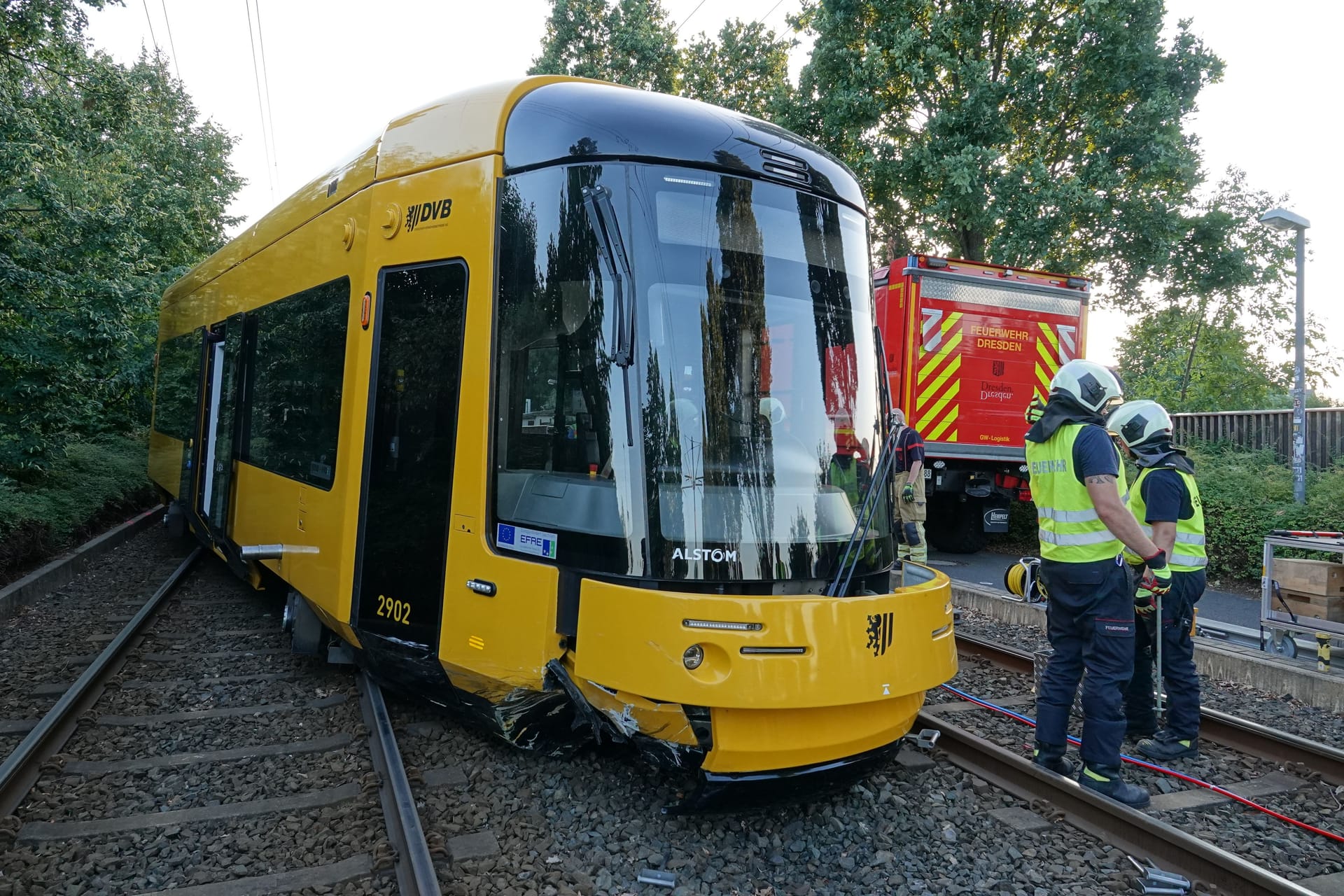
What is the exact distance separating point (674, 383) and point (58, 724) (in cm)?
378

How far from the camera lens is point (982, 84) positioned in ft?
45.4

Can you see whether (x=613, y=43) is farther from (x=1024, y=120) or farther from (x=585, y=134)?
(x=585, y=134)

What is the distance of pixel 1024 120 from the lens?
14.8 m

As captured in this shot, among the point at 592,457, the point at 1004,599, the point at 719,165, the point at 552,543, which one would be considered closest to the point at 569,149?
the point at 719,165

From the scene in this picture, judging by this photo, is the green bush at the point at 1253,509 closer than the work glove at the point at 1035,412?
No

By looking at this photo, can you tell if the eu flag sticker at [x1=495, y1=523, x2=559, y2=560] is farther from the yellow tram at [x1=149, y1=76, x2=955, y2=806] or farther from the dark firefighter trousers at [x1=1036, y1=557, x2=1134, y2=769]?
the dark firefighter trousers at [x1=1036, y1=557, x2=1134, y2=769]

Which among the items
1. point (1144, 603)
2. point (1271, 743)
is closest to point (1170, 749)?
point (1271, 743)

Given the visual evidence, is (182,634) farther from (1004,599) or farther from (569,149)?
(1004,599)

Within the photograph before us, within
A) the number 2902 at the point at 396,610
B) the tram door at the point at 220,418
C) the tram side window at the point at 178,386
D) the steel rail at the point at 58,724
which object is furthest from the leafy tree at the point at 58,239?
the number 2902 at the point at 396,610

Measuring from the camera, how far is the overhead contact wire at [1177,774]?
382 centimetres

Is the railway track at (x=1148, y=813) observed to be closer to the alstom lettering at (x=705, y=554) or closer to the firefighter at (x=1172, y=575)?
the firefighter at (x=1172, y=575)

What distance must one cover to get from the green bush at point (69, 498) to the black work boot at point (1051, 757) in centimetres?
880

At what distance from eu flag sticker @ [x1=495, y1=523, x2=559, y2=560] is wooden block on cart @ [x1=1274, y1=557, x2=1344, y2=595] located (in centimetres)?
539

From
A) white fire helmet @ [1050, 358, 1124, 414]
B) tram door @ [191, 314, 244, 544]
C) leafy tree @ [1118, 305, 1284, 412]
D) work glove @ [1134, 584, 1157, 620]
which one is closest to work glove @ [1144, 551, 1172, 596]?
work glove @ [1134, 584, 1157, 620]
